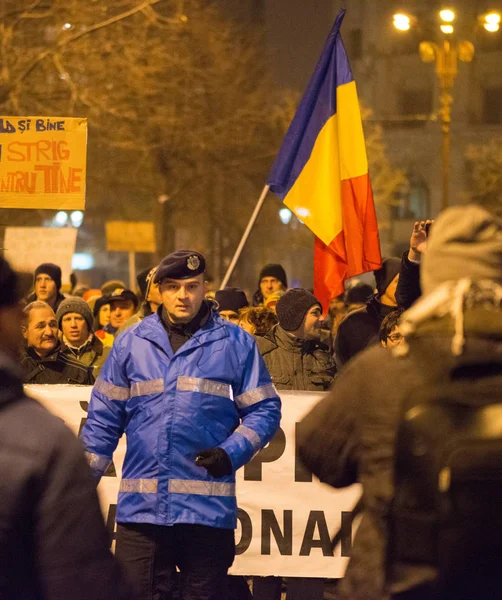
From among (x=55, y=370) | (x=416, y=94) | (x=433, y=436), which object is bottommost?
(x=55, y=370)

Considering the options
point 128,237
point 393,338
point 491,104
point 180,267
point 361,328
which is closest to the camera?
A: point 180,267

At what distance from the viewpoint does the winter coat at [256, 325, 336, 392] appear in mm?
7805

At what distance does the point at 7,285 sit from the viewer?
282cm

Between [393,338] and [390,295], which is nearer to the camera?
[393,338]

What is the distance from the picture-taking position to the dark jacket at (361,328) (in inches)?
346

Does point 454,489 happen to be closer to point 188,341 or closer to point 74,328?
point 188,341

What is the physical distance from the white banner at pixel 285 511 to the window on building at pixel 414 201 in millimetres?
62593

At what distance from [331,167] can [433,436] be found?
686 centimetres

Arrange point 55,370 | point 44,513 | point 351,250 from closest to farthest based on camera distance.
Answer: point 44,513 < point 55,370 < point 351,250

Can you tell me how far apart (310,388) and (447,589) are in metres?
5.00

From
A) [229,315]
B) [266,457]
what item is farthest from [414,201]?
[266,457]

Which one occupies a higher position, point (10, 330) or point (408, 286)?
point (408, 286)

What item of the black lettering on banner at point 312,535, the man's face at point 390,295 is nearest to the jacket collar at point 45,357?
the black lettering on banner at point 312,535

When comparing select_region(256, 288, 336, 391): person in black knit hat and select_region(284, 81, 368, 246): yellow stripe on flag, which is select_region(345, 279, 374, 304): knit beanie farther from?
select_region(256, 288, 336, 391): person in black knit hat
